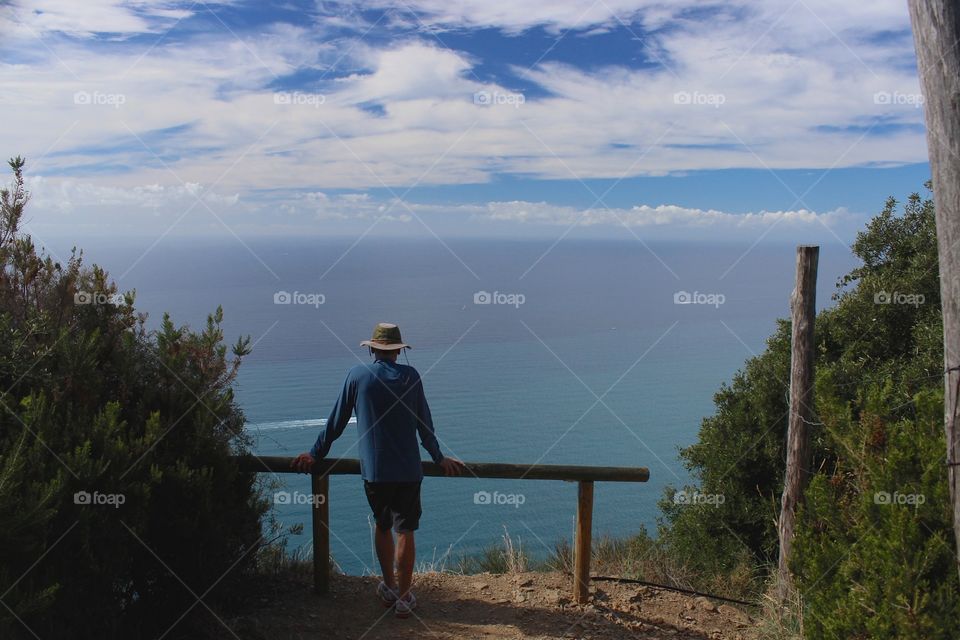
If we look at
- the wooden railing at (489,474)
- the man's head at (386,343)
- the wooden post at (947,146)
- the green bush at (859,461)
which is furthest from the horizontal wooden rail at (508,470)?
the wooden post at (947,146)

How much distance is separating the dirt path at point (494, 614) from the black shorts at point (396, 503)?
0.67m

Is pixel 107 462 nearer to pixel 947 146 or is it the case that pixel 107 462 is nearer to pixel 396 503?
pixel 396 503

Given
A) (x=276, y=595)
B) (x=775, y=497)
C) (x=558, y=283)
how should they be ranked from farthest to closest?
(x=558, y=283)
(x=775, y=497)
(x=276, y=595)

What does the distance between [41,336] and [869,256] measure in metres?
7.55

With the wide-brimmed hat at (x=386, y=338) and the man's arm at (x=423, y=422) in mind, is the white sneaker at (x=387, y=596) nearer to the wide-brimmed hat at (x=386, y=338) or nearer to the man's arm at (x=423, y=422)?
the man's arm at (x=423, y=422)

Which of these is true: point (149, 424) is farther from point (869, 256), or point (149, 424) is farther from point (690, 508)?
point (869, 256)

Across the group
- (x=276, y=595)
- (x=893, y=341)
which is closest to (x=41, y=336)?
(x=276, y=595)

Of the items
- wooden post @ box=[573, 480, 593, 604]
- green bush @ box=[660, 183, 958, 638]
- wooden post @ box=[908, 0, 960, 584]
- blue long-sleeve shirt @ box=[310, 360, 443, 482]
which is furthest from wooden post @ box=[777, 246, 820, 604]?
blue long-sleeve shirt @ box=[310, 360, 443, 482]

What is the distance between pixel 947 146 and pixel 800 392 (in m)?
2.53

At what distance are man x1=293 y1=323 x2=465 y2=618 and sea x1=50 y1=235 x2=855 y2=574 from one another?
0.77 meters

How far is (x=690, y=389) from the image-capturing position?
2862 cm

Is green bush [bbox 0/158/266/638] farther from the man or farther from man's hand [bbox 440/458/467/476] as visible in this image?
man's hand [bbox 440/458/467/476]

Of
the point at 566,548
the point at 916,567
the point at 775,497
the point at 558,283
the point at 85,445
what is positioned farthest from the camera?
the point at 558,283

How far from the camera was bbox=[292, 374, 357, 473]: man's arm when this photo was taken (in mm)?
4922
